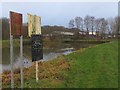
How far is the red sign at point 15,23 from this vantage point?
23.2ft

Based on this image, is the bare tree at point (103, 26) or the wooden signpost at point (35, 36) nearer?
the wooden signpost at point (35, 36)

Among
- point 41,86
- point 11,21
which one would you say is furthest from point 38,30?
point 11,21

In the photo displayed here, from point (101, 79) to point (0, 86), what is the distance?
3750mm

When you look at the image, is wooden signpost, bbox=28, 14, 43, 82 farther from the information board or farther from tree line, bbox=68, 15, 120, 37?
tree line, bbox=68, 15, 120, 37

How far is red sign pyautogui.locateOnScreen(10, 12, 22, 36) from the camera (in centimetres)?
708

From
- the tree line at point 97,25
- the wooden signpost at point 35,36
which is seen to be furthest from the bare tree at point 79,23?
the wooden signpost at point 35,36

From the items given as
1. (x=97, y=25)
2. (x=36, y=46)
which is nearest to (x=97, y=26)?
(x=97, y=25)

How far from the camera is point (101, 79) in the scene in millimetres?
10461

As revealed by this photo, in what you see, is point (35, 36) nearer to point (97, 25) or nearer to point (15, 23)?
point (15, 23)

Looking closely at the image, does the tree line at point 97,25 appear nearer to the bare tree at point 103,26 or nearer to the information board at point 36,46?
the bare tree at point 103,26

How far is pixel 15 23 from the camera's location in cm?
729

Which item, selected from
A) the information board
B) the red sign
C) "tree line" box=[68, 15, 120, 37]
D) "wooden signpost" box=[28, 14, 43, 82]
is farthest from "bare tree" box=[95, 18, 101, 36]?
the red sign

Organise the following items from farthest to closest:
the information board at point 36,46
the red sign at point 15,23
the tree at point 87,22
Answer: the tree at point 87,22 → the information board at point 36,46 → the red sign at point 15,23

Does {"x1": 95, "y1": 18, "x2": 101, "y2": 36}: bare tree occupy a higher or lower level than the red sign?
higher
